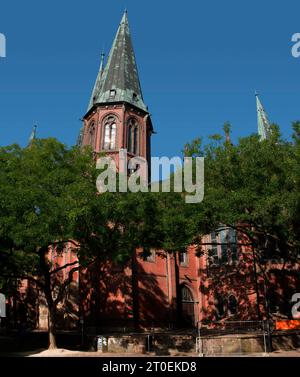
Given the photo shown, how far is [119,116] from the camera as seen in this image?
39.8m

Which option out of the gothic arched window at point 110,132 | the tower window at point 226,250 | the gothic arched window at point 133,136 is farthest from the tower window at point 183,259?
the gothic arched window at point 110,132

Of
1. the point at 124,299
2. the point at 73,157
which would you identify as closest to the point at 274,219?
the point at 73,157

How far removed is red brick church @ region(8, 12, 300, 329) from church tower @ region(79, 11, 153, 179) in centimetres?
10

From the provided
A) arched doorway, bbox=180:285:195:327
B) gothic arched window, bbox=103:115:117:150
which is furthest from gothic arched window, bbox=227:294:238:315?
gothic arched window, bbox=103:115:117:150

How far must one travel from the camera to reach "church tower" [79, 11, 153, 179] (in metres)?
38.7

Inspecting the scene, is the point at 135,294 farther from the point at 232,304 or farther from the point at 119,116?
the point at 119,116

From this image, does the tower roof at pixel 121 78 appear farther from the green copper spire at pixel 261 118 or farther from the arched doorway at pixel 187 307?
the arched doorway at pixel 187 307

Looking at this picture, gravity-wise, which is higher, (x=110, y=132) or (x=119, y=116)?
(x=119, y=116)

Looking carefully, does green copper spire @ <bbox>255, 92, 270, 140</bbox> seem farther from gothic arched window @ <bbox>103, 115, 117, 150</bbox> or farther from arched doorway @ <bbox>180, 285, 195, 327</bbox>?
arched doorway @ <bbox>180, 285, 195, 327</bbox>

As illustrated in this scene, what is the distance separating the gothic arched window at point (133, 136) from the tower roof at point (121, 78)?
7.33ft

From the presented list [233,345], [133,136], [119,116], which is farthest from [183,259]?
[233,345]

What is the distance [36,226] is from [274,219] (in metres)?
10.8

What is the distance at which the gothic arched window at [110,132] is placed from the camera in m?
38.6

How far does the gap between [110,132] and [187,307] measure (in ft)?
57.7
